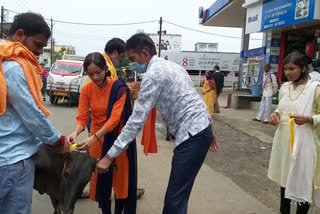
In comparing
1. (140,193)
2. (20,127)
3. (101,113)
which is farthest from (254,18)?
(20,127)

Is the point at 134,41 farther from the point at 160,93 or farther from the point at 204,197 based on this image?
the point at 204,197

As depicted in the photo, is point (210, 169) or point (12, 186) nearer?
point (12, 186)

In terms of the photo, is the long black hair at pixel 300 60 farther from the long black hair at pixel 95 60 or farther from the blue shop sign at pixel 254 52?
the blue shop sign at pixel 254 52

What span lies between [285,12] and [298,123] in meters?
7.48

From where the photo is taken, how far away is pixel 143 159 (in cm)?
520

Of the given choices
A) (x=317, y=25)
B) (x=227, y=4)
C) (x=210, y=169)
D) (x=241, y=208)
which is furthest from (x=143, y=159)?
(x=227, y=4)

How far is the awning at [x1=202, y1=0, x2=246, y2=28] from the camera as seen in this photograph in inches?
547

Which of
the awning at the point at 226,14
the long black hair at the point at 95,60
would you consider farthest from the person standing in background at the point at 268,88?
the long black hair at the point at 95,60

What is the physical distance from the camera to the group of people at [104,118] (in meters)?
1.61

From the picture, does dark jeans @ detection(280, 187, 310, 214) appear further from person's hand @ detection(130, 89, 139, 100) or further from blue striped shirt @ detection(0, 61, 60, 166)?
blue striped shirt @ detection(0, 61, 60, 166)

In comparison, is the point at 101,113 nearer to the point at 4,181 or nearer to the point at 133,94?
the point at 133,94

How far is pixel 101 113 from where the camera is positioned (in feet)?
8.55

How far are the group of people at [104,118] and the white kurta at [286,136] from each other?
38.9 inches

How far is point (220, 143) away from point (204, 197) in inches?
112
